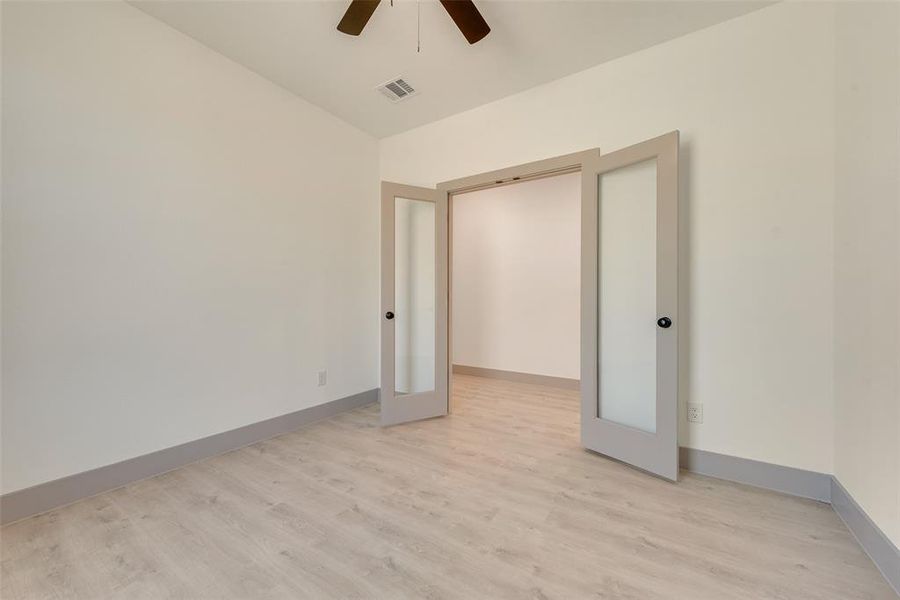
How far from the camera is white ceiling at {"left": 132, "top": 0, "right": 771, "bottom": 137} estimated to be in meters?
1.98

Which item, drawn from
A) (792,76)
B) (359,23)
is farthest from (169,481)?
(792,76)

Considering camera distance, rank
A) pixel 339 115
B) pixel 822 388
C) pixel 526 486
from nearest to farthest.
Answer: pixel 822 388
pixel 526 486
pixel 339 115

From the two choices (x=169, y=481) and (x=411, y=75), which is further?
(x=411, y=75)

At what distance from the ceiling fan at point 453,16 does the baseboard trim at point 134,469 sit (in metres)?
2.81

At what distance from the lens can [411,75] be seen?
8.52 feet

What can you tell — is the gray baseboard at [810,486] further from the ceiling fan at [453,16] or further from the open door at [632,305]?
the ceiling fan at [453,16]

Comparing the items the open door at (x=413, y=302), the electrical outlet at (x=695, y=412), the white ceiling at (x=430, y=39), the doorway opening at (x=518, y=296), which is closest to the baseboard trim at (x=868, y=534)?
the electrical outlet at (x=695, y=412)

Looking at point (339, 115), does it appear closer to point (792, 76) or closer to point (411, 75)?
point (411, 75)

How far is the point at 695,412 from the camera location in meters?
2.12

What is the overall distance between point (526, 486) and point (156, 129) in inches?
126

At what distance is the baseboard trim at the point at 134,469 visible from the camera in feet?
5.45

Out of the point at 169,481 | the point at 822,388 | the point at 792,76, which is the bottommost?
the point at 169,481

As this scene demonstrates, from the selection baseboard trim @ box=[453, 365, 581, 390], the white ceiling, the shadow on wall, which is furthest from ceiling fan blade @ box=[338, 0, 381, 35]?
baseboard trim @ box=[453, 365, 581, 390]

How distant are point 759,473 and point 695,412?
43 cm
